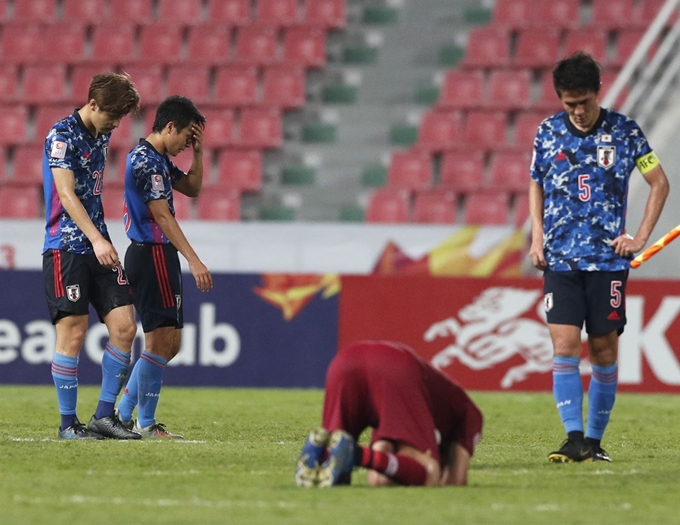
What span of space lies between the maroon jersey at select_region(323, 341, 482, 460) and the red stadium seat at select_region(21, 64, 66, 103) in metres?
12.9

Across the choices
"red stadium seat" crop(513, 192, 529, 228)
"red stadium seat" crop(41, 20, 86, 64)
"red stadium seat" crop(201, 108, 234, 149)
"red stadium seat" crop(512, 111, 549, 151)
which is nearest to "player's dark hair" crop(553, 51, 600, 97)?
"red stadium seat" crop(513, 192, 529, 228)

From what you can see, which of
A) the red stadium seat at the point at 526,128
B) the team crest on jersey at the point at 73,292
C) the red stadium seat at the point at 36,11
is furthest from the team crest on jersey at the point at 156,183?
the red stadium seat at the point at 36,11

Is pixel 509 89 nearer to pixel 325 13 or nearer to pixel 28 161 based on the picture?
pixel 325 13

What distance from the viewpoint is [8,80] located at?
693 inches

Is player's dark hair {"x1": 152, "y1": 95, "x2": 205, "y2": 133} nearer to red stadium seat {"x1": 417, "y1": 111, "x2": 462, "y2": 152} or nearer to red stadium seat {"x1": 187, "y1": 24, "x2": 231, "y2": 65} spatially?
red stadium seat {"x1": 417, "y1": 111, "x2": 462, "y2": 152}

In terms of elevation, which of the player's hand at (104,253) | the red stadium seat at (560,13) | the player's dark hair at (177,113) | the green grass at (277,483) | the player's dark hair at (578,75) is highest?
the red stadium seat at (560,13)

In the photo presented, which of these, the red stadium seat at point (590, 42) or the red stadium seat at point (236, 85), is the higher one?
the red stadium seat at point (590, 42)

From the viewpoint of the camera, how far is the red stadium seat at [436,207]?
1520 cm

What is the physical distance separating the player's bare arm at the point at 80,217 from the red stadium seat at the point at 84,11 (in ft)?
38.1

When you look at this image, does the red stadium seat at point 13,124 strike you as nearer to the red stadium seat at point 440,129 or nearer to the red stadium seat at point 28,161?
the red stadium seat at point 28,161

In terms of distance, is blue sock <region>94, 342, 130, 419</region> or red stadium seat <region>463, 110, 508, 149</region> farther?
red stadium seat <region>463, 110, 508, 149</region>

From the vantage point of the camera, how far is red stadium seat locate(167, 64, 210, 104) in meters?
17.1

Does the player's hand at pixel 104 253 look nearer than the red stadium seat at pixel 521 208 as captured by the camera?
Yes

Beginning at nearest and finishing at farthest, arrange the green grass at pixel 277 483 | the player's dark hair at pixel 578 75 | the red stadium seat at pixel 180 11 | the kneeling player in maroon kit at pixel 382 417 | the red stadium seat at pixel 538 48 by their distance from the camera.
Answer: the green grass at pixel 277 483, the kneeling player in maroon kit at pixel 382 417, the player's dark hair at pixel 578 75, the red stadium seat at pixel 538 48, the red stadium seat at pixel 180 11
